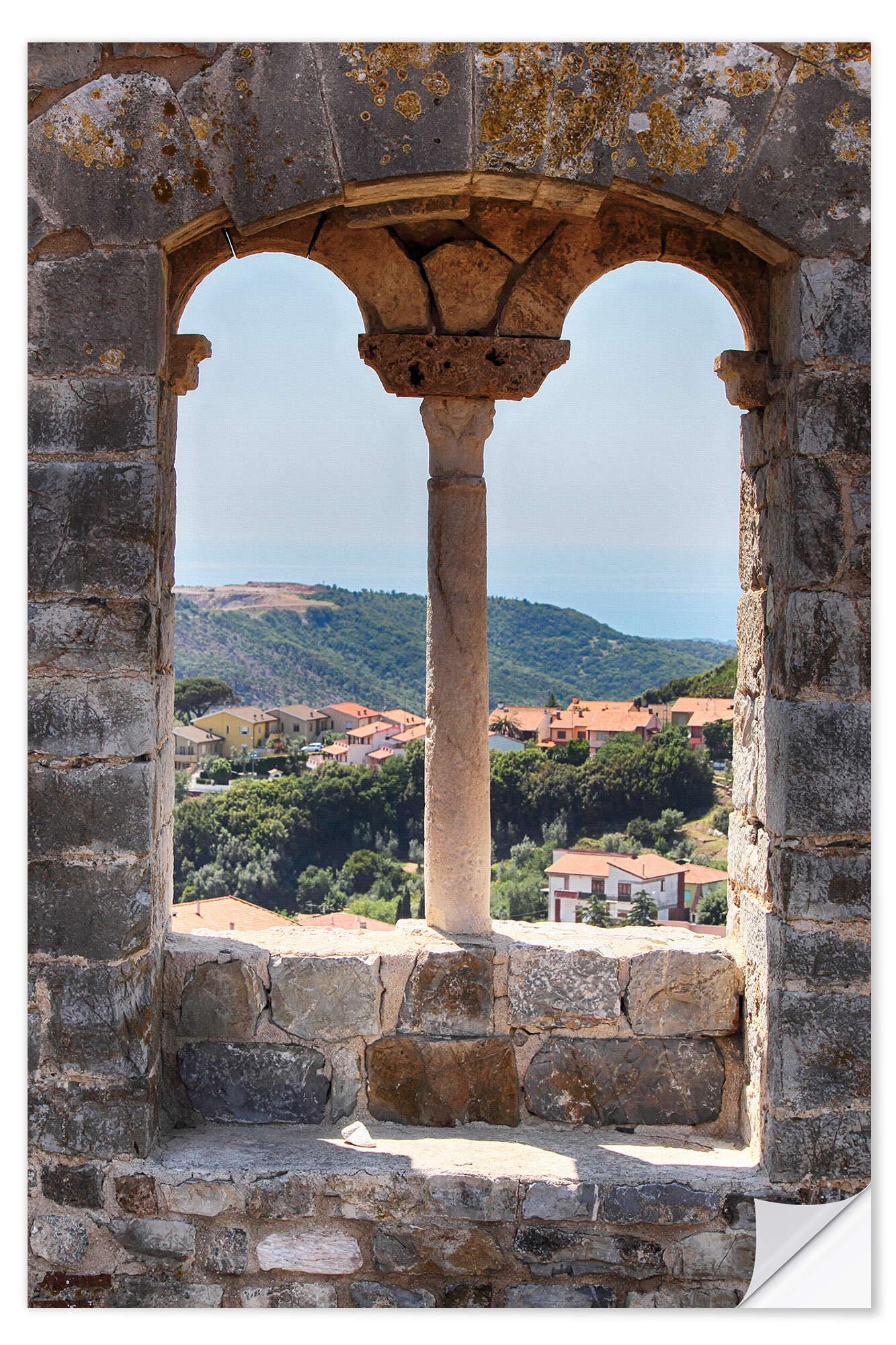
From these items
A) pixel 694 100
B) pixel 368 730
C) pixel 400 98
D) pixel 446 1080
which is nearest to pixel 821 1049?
pixel 446 1080

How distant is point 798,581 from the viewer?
12.0ft

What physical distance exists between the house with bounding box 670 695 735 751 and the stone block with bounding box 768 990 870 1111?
148cm

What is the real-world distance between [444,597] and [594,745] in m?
1.87

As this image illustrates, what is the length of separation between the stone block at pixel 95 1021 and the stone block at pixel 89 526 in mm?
1148

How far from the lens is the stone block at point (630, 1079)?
4059mm

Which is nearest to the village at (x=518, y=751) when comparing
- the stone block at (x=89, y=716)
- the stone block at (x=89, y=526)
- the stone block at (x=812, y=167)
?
the stone block at (x=89, y=716)

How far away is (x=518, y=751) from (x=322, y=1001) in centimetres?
183

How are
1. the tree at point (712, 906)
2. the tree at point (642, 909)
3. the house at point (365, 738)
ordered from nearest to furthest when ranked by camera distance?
the tree at point (642, 909)
the tree at point (712, 906)
the house at point (365, 738)

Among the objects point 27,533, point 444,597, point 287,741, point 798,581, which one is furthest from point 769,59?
point 287,741

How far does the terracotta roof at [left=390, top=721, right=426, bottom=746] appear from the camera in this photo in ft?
20.0

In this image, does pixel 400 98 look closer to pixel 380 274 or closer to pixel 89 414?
pixel 380 274

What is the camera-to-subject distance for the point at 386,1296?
3768mm

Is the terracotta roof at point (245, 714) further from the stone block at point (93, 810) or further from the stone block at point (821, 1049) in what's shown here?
the stone block at point (821, 1049)

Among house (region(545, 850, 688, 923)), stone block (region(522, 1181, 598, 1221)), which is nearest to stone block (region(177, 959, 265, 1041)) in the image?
stone block (region(522, 1181, 598, 1221))
